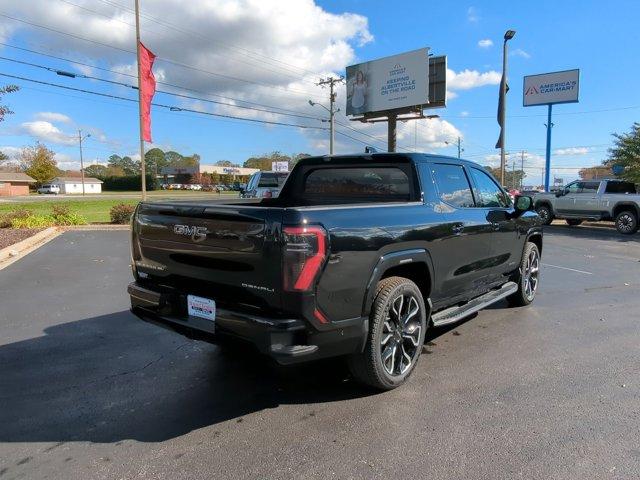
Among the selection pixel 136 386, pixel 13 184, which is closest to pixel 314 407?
pixel 136 386

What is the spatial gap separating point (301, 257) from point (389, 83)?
33.0 meters

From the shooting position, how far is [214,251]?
342 centimetres

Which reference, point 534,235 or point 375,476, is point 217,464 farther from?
point 534,235

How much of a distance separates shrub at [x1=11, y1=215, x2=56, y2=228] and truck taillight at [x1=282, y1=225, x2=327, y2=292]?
1621 centimetres

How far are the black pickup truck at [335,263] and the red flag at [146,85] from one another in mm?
17129

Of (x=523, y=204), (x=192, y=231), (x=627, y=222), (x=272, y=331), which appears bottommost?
(x=627, y=222)

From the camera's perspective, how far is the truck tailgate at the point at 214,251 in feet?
10.2

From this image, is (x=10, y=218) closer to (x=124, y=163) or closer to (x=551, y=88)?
(x=551, y=88)

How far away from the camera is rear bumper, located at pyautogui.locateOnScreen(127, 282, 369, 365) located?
122 inches

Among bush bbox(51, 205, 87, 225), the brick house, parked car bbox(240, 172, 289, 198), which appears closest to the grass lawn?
bush bbox(51, 205, 87, 225)

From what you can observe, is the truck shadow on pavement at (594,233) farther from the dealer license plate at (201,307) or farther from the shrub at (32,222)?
the shrub at (32,222)

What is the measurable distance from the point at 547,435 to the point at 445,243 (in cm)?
172

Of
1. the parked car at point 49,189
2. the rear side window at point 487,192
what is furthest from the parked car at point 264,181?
the parked car at point 49,189

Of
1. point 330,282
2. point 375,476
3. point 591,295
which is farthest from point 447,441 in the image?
point 591,295
